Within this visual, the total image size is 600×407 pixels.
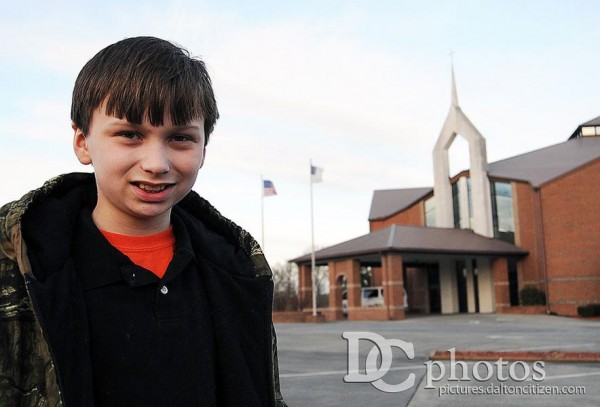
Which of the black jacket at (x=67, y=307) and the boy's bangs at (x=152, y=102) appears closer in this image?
the black jacket at (x=67, y=307)

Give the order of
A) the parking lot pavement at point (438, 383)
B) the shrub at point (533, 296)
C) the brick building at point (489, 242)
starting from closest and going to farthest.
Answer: the parking lot pavement at point (438, 383) → the brick building at point (489, 242) → the shrub at point (533, 296)

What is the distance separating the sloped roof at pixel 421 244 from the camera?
30955 mm

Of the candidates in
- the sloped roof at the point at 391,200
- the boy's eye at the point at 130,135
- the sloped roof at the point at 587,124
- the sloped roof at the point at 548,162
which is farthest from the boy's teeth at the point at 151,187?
the sloped roof at the point at 587,124

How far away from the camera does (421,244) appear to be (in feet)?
104

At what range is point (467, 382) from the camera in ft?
22.8

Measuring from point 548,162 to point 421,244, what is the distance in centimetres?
1224

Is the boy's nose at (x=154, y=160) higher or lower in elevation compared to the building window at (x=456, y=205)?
lower

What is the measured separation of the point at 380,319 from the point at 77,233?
2960 centimetres

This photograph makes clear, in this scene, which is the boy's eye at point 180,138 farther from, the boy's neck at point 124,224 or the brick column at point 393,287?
the brick column at point 393,287

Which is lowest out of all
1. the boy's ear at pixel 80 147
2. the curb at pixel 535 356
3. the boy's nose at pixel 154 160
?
the curb at pixel 535 356

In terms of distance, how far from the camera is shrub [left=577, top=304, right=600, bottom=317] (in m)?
28.7

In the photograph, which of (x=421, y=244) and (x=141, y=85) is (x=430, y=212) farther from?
(x=141, y=85)

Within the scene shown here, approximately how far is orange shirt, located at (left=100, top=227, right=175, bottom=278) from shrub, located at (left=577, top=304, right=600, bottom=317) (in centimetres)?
3104

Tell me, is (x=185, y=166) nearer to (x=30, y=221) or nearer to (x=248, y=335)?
(x=30, y=221)
